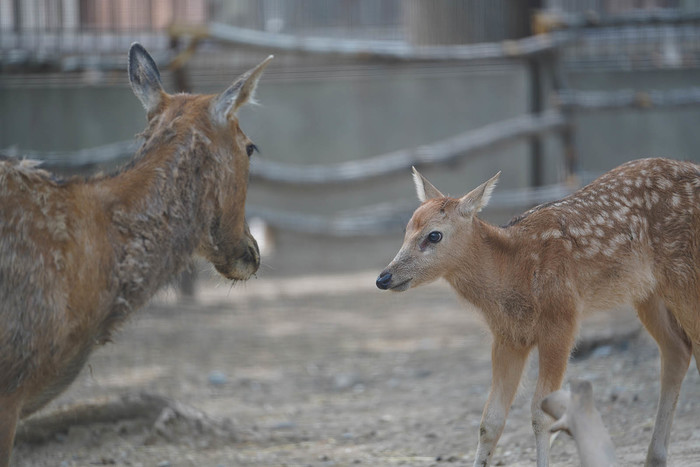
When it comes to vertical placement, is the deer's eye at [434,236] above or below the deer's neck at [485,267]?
above

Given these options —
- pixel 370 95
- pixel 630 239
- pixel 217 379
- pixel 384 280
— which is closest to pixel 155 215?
pixel 384 280

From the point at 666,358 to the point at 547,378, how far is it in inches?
36.3

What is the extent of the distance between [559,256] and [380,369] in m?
3.59

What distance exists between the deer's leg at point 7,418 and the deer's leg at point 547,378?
2682 mm

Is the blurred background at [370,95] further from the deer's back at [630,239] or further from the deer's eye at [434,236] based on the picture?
the deer's back at [630,239]

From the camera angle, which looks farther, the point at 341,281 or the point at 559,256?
the point at 341,281

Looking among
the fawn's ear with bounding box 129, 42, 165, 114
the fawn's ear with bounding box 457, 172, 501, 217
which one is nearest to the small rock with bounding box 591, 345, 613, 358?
the fawn's ear with bounding box 457, 172, 501, 217

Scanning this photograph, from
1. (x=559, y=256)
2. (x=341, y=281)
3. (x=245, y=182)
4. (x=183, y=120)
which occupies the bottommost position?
(x=341, y=281)

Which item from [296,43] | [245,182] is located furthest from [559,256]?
[296,43]

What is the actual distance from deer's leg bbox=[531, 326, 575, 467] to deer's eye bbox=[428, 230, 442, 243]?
90 centimetres

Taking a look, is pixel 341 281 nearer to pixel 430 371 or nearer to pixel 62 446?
pixel 430 371

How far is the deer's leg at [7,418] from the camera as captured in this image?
3984 millimetres

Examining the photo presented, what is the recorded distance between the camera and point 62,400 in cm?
705

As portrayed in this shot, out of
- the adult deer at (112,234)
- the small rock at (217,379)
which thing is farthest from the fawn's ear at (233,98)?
the small rock at (217,379)
